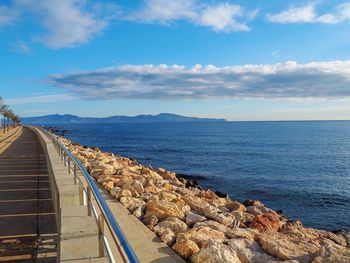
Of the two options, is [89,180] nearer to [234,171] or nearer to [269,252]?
[269,252]

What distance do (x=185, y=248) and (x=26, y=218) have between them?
321 centimetres

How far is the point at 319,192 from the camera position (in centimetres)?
2541

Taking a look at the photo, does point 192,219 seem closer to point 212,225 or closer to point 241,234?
point 212,225

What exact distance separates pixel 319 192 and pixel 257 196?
212 inches

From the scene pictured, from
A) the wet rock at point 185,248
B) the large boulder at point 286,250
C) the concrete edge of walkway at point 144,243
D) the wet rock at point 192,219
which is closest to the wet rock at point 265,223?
the wet rock at point 192,219

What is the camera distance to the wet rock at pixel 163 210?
25.1ft

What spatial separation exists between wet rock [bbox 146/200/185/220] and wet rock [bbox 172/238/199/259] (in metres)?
1.99

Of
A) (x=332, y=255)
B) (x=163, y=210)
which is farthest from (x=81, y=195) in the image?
(x=332, y=255)

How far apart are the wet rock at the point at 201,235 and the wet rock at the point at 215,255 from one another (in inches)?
21.8

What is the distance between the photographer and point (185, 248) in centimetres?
557

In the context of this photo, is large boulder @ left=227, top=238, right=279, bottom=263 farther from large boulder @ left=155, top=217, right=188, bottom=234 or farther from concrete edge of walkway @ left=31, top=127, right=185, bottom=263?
concrete edge of walkway @ left=31, top=127, right=185, bottom=263

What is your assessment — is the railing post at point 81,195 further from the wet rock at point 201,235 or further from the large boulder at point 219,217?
the large boulder at point 219,217

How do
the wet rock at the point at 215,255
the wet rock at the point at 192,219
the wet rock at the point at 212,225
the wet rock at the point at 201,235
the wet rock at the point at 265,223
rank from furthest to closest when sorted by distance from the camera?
the wet rock at the point at 265,223 < the wet rock at the point at 192,219 < the wet rock at the point at 212,225 < the wet rock at the point at 201,235 < the wet rock at the point at 215,255

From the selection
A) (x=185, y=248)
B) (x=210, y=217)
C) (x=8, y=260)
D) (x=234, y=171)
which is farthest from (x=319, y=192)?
(x=8, y=260)
